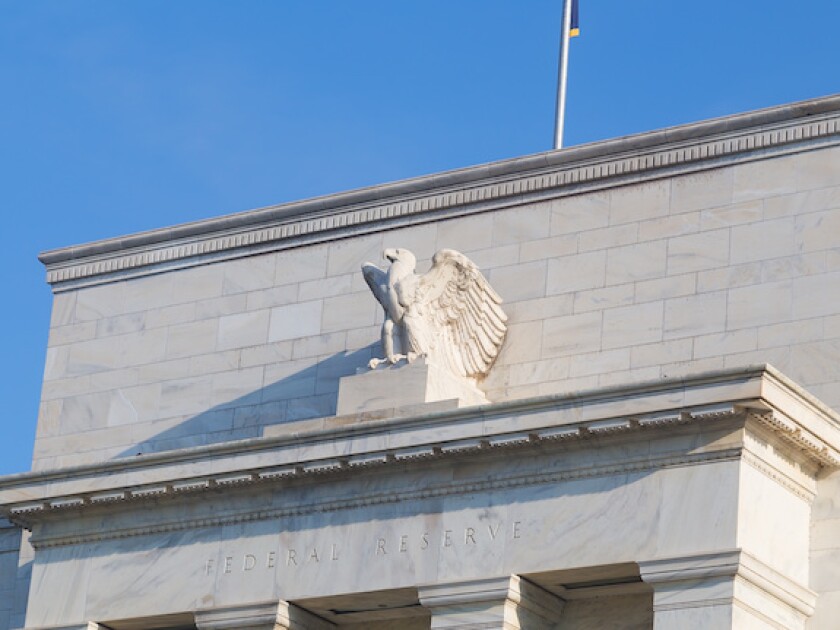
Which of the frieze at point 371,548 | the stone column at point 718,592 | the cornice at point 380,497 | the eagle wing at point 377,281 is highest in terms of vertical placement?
the eagle wing at point 377,281

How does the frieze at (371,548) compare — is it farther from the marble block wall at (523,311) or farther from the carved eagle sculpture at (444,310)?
the marble block wall at (523,311)

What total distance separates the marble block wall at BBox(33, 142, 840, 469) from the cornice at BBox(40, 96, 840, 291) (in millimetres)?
185

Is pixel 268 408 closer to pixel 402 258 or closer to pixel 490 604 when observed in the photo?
pixel 402 258

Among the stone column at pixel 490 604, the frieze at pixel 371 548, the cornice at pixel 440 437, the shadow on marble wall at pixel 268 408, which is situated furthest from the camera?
the shadow on marble wall at pixel 268 408

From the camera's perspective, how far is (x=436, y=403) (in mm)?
33250

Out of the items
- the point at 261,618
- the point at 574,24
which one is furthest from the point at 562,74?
the point at 261,618

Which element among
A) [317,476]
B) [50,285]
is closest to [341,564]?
[317,476]

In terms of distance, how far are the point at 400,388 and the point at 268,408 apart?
13.0 ft

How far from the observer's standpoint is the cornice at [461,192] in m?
34.2

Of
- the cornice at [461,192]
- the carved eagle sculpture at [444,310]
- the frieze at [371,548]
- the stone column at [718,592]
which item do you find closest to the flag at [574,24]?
the cornice at [461,192]

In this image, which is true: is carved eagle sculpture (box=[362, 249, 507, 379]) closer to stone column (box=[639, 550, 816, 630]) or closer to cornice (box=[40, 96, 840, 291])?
cornice (box=[40, 96, 840, 291])

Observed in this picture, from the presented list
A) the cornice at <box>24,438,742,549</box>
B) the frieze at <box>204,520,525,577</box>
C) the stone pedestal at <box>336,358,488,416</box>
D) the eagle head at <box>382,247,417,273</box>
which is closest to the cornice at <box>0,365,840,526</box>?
the cornice at <box>24,438,742,549</box>

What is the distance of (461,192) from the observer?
121 feet

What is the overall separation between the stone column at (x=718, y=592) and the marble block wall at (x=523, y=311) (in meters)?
3.12
